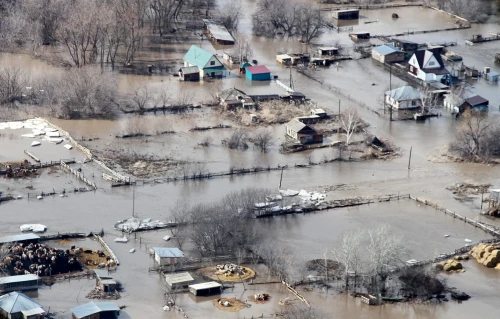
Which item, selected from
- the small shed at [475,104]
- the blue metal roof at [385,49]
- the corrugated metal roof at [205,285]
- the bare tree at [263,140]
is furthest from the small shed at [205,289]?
the blue metal roof at [385,49]

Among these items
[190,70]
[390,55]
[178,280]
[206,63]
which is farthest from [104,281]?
[390,55]

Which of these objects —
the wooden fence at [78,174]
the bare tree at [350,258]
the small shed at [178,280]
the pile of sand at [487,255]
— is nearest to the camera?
the small shed at [178,280]

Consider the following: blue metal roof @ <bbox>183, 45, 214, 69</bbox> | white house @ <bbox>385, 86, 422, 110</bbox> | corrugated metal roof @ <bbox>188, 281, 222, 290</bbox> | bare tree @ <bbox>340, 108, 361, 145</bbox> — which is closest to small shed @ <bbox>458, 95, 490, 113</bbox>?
white house @ <bbox>385, 86, 422, 110</bbox>

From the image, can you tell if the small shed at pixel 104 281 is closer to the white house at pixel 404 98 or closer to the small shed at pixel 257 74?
the white house at pixel 404 98

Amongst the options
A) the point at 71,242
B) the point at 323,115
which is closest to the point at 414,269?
the point at 71,242

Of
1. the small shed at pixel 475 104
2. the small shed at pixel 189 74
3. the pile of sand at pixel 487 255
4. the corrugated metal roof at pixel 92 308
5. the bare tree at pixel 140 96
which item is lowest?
the pile of sand at pixel 487 255
